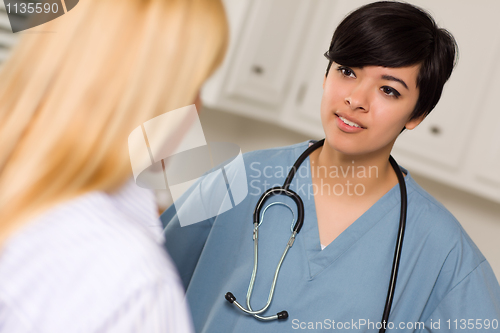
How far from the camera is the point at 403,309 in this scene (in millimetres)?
749

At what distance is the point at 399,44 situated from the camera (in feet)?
2.41

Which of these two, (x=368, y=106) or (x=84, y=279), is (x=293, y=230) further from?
(x=84, y=279)

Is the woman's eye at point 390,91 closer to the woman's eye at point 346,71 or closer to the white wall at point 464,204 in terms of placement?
the woman's eye at point 346,71

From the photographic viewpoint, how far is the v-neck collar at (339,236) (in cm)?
78

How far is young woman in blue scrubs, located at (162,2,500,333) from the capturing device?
2.41 ft

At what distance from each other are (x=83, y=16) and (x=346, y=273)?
603 millimetres

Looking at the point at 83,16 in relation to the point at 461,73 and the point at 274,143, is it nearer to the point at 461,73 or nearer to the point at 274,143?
the point at 461,73

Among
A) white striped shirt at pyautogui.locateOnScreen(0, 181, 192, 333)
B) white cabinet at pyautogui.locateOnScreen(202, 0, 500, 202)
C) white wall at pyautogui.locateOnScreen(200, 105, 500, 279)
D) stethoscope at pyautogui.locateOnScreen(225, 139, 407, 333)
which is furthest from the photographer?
white wall at pyautogui.locateOnScreen(200, 105, 500, 279)

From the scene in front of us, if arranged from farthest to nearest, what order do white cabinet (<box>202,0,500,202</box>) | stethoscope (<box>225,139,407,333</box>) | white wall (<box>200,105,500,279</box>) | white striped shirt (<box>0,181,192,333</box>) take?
white wall (<box>200,105,500,279</box>), white cabinet (<box>202,0,500,202</box>), stethoscope (<box>225,139,407,333</box>), white striped shirt (<box>0,181,192,333</box>)

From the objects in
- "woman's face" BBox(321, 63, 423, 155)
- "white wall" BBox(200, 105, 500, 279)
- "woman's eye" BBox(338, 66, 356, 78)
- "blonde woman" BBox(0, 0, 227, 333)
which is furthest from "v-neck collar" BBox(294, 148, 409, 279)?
"white wall" BBox(200, 105, 500, 279)

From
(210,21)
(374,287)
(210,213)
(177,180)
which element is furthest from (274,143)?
(210,21)

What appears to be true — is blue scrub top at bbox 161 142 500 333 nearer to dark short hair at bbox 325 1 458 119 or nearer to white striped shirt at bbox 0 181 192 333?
dark short hair at bbox 325 1 458 119

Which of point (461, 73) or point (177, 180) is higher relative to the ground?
point (461, 73)

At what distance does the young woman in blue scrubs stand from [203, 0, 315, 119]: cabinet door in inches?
29.1
